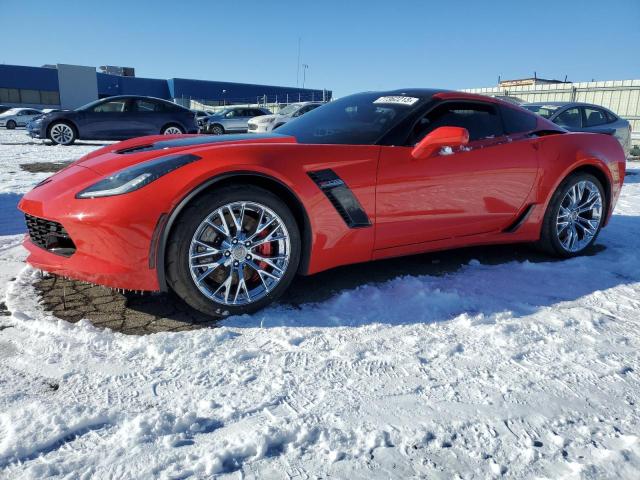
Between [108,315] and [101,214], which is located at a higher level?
[101,214]

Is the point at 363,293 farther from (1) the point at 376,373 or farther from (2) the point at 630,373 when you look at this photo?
(2) the point at 630,373

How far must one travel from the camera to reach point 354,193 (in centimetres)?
268

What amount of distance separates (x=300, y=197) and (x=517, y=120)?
6.37 feet

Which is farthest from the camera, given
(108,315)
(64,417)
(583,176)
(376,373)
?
(583,176)

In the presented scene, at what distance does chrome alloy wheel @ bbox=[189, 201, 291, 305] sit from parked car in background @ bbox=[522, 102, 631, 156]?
738 cm

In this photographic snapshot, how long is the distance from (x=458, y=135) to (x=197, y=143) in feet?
5.03

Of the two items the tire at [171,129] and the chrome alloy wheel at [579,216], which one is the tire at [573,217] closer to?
the chrome alloy wheel at [579,216]

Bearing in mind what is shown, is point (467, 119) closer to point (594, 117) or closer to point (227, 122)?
point (594, 117)

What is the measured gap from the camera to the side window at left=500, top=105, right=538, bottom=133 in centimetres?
346

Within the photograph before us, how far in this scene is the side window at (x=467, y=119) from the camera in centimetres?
310

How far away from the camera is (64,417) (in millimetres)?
1634

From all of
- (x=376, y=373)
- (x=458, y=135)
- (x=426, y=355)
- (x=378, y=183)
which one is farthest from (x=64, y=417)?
Answer: (x=458, y=135)

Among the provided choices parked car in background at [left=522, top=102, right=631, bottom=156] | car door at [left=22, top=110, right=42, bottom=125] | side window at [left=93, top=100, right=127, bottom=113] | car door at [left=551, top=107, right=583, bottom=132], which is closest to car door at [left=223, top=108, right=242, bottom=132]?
side window at [left=93, top=100, right=127, bottom=113]

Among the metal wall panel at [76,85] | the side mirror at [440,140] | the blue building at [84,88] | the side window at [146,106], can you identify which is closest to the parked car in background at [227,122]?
the side window at [146,106]
